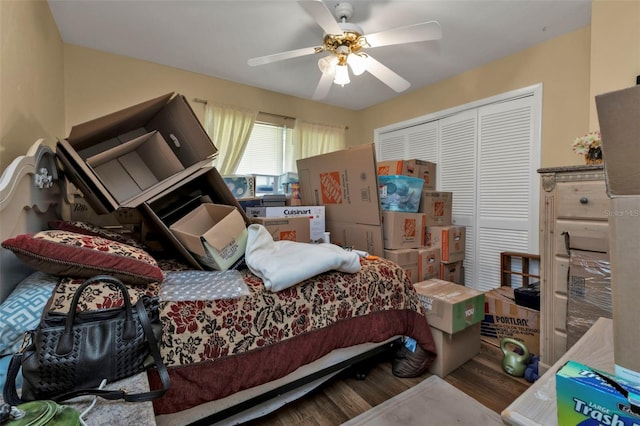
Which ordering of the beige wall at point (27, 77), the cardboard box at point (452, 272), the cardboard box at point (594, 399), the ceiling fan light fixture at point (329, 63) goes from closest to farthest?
1. the cardboard box at point (594, 399)
2. the beige wall at point (27, 77)
3. the ceiling fan light fixture at point (329, 63)
4. the cardboard box at point (452, 272)

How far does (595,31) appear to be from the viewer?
79.7 inches

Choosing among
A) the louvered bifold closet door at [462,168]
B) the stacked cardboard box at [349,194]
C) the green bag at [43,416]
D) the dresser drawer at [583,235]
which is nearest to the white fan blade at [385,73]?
the stacked cardboard box at [349,194]

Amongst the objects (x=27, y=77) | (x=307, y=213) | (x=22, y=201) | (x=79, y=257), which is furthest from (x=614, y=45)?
(x=27, y=77)

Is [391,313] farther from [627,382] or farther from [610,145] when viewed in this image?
[610,145]

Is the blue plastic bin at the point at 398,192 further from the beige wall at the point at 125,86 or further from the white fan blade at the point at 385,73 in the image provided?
the beige wall at the point at 125,86

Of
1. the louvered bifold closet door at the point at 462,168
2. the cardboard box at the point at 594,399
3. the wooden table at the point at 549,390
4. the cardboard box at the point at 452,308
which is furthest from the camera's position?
the louvered bifold closet door at the point at 462,168

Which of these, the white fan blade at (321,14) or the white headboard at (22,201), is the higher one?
the white fan blade at (321,14)

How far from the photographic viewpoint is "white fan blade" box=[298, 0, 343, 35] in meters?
1.54

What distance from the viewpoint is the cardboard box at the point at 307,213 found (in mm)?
Result: 2422

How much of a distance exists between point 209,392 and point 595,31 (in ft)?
10.4

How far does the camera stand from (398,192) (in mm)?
2578

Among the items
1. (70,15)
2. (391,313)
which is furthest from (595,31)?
(70,15)

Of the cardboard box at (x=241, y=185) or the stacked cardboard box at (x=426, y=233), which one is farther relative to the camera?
the cardboard box at (x=241, y=185)

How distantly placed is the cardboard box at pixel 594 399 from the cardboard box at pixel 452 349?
4.97 ft
